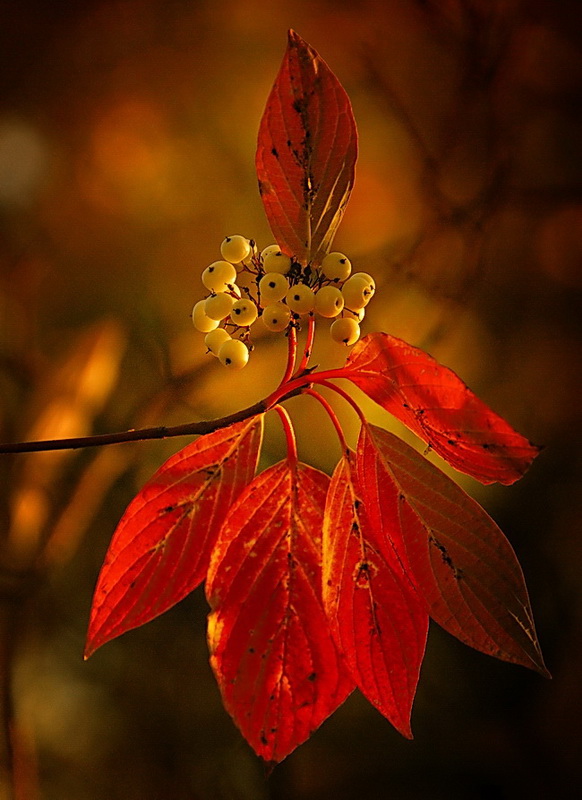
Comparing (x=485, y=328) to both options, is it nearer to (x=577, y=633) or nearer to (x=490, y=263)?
(x=490, y=263)

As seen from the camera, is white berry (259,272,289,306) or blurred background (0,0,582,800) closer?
white berry (259,272,289,306)

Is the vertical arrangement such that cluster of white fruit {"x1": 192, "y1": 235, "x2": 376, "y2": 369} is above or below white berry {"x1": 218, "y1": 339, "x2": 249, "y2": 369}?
above

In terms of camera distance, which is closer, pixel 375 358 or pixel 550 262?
pixel 375 358

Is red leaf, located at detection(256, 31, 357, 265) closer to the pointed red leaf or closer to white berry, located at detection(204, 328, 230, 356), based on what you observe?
white berry, located at detection(204, 328, 230, 356)

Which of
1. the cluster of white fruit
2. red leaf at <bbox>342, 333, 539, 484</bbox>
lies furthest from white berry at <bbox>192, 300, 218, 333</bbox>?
red leaf at <bbox>342, 333, 539, 484</bbox>

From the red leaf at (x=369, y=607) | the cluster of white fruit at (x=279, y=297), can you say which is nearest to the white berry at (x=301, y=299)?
the cluster of white fruit at (x=279, y=297)

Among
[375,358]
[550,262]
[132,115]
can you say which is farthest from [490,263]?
[132,115]

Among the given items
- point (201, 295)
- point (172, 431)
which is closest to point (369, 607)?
point (172, 431)
